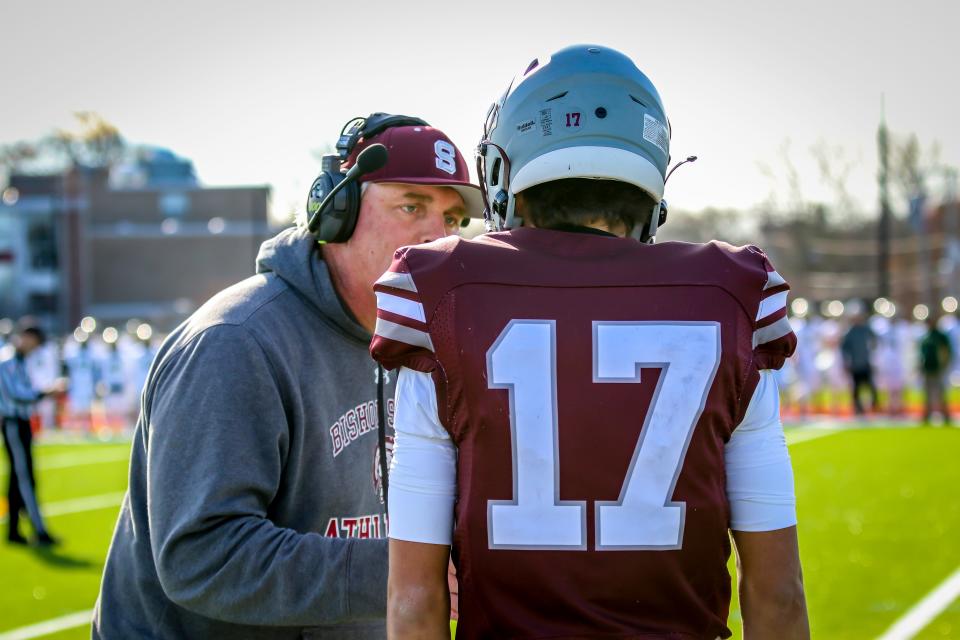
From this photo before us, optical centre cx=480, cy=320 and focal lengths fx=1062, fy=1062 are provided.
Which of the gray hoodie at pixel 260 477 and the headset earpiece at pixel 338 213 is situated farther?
the headset earpiece at pixel 338 213

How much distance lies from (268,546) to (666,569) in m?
0.92

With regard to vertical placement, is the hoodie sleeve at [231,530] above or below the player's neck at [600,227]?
below

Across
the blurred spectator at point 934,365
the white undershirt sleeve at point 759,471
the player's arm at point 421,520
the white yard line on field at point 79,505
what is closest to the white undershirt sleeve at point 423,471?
the player's arm at point 421,520

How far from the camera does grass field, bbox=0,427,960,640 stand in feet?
22.3

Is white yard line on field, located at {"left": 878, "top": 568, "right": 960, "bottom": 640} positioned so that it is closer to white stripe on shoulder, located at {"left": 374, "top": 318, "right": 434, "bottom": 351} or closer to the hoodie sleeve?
the hoodie sleeve

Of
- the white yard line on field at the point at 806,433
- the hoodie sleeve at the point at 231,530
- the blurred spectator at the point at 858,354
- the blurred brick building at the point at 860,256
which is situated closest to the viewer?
the hoodie sleeve at the point at 231,530

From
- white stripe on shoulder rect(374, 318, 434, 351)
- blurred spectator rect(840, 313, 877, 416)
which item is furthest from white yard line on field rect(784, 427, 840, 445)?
white stripe on shoulder rect(374, 318, 434, 351)

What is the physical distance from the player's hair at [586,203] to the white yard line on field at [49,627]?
5.74m

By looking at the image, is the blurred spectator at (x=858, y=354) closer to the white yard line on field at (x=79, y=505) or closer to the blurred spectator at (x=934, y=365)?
the blurred spectator at (x=934, y=365)

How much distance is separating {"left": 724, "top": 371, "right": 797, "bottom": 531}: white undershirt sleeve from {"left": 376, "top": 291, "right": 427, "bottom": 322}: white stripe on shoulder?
1.84 ft

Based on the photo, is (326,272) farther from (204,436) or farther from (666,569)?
(666,569)

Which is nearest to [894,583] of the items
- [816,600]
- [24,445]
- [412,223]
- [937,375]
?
[816,600]

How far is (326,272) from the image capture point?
108 inches

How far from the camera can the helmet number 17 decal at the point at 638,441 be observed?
1.66 meters
